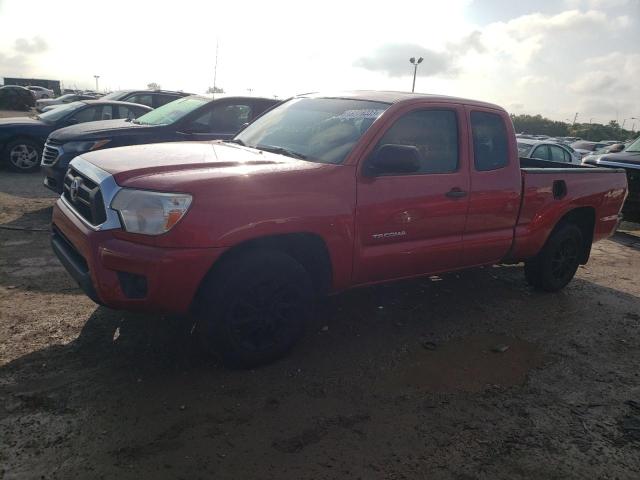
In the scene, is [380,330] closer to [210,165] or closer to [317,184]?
[317,184]

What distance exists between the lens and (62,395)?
2.90 metres

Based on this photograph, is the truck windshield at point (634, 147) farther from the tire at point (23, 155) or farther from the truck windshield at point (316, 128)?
the tire at point (23, 155)

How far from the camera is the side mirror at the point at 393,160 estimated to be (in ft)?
11.3

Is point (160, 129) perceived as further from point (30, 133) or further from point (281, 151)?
point (281, 151)

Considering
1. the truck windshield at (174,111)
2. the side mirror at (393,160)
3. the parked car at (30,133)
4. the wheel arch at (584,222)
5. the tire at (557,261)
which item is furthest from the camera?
the parked car at (30,133)

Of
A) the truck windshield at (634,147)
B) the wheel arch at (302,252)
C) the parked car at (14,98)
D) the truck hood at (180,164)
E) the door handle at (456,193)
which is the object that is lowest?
the wheel arch at (302,252)

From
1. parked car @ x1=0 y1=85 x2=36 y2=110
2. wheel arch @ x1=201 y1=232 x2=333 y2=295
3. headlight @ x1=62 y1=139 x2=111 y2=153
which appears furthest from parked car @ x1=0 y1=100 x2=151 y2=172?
parked car @ x1=0 y1=85 x2=36 y2=110

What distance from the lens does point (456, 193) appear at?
160 inches

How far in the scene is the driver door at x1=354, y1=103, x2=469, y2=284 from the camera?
11.7ft

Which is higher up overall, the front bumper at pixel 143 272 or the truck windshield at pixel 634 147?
the truck windshield at pixel 634 147

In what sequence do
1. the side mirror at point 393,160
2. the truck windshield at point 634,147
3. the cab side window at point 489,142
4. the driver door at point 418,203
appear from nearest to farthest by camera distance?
the side mirror at point 393,160 → the driver door at point 418,203 → the cab side window at point 489,142 → the truck windshield at point 634,147

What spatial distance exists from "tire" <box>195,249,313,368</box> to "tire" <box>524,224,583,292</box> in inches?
118

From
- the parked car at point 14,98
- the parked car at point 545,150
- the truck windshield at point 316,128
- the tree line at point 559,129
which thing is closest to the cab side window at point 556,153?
the parked car at point 545,150

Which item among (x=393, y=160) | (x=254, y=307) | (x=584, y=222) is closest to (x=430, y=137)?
(x=393, y=160)
